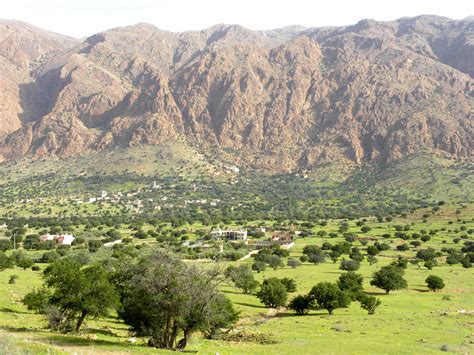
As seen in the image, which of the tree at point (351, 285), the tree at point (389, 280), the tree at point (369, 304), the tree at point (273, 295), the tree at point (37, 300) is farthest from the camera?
the tree at point (389, 280)

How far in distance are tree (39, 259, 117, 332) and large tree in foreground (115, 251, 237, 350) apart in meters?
2.37

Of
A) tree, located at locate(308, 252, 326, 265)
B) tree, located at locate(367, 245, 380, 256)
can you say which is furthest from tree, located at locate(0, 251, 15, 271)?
tree, located at locate(367, 245, 380, 256)

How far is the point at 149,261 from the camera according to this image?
3647cm

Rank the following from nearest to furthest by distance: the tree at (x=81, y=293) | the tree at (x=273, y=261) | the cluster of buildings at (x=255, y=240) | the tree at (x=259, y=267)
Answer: the tree at (x=81, y=293) < the tree at (x=259, y=267) < the tree at (x=273, y=261) < the cluster of buildings at (x=255, y=240)

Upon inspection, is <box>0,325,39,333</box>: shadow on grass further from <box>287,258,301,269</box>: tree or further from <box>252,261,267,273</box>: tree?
<box>287,258,301,269</box>: tree

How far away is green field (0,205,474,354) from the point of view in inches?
1412

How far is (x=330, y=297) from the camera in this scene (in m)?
61.9

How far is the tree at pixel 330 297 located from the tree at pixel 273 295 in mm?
3941

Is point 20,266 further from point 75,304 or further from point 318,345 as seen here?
point 318,345

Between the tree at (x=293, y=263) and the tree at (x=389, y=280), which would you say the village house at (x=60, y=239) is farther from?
the tree at (x=389, y=280)

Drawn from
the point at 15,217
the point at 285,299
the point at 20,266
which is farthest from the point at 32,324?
the point at 15,217

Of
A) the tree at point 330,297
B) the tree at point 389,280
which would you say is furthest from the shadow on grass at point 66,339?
the tree at point 389,280

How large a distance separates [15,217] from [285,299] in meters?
159

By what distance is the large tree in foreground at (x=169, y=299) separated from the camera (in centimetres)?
3428
